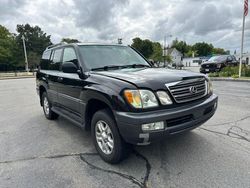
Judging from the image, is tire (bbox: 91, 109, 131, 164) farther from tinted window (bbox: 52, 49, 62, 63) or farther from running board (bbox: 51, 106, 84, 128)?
tinted window (bbox: 52, 49, 62, 63)

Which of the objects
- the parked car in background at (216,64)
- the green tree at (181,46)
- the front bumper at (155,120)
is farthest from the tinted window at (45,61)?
the green tree at (181,46)

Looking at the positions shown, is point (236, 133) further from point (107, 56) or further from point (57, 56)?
point (57, 56)

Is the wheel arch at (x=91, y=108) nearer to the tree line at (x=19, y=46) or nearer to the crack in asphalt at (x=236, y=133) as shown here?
the crack in asphalt at (x=236, y=133)

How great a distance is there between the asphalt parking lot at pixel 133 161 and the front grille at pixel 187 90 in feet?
3.09

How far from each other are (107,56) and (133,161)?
80.6 inches

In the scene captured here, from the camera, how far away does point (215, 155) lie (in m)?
3.24

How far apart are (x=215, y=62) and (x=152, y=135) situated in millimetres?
17456

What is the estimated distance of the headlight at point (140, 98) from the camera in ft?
8.58

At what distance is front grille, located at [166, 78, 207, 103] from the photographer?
280 centimetres

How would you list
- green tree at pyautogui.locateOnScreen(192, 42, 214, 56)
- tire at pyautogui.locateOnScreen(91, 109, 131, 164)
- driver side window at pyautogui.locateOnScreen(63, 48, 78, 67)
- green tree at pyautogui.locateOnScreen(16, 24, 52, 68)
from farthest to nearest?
1. green tree at pyautogui.locateOnScreen(192, 42, 214, 56)
2. green tree at pyautogui.locateOnScreen(16, 24, 52, 68)
3. driver side window at pyautogui.locateOnScreen(63, 48, 78, 67)
4. tire at pyautogui.locateOnScreen(91, 109, 131, 164)

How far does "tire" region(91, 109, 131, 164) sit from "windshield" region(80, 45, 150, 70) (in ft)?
3.27

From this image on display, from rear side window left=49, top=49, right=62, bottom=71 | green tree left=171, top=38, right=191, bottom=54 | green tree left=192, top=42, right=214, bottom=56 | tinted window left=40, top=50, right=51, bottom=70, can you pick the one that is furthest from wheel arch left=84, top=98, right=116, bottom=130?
green tree left=192, top=42, right=214, bottom=56

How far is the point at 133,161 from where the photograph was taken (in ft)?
Answer: 10.5

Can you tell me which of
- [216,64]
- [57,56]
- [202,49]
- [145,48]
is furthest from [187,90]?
[202,49]
